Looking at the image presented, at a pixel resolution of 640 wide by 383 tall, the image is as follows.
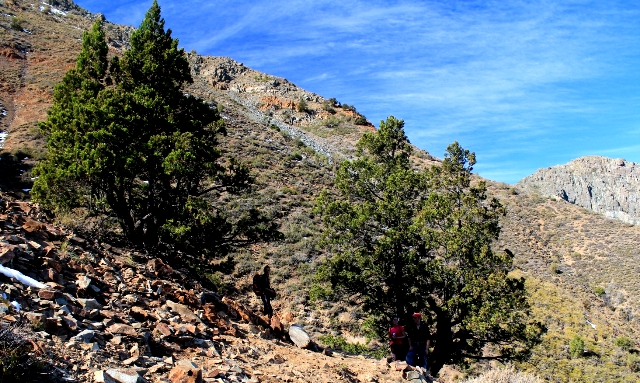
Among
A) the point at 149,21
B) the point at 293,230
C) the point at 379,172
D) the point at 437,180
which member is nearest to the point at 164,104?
the point at 149,21

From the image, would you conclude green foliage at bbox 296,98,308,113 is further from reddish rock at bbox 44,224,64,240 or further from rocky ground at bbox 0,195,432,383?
reddish rock at bbox 44,224,64,240

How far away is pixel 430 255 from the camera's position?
1430cm

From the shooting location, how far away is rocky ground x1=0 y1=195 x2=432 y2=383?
5.79m

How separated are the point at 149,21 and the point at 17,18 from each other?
146 feet

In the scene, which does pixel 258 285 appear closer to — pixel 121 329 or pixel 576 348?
pixel 121 329

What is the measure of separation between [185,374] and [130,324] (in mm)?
1751

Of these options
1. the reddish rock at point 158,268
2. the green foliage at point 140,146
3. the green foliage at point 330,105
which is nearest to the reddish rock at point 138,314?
the reddish rock at point 158,268

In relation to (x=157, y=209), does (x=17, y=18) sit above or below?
above

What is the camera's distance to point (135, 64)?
1459 cm

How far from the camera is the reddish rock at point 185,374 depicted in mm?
5863

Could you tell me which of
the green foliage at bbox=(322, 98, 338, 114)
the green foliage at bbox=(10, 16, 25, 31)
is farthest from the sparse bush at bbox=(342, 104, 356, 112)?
the green foliage at bbox=(10, 16, 25, 31)

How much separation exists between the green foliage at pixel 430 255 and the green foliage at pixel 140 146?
342 cm

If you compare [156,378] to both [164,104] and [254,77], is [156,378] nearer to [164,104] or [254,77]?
[164,104]

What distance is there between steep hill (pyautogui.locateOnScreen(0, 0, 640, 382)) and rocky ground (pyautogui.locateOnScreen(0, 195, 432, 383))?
601 mm
